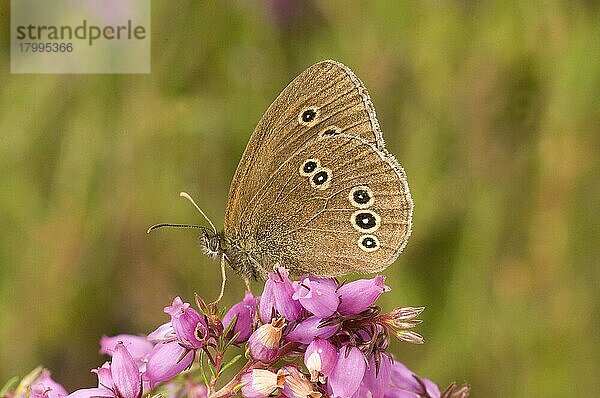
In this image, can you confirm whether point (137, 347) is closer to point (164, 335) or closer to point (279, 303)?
point (164, 335)

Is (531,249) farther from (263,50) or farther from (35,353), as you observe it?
(35,353)

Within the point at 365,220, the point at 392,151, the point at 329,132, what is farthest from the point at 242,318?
the point at 392,151

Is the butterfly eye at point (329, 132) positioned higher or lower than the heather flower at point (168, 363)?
higher

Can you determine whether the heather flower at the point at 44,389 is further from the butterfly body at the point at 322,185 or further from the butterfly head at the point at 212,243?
the butterfly body at the point at 322,185

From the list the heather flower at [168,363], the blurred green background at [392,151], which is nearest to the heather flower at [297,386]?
the heather flower at [168,363]

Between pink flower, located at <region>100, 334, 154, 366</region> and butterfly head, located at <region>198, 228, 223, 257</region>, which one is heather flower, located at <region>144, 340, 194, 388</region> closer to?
pink flower, located at <region>100, 334, 154, 366</region>

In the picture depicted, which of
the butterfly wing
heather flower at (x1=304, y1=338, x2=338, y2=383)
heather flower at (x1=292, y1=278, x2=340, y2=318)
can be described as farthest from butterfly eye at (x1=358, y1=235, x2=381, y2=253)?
heather flower at (x1=304, y1=338, x2=338, y2=383)
